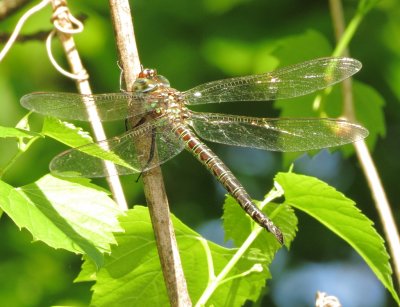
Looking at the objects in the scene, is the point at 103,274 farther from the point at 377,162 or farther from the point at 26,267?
the point at 377,162

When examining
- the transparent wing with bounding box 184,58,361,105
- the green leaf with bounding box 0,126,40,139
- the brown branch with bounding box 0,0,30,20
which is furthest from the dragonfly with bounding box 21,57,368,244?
the brown branch with bounding box 0,0,30,20

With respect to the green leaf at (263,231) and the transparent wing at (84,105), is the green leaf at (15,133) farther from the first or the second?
the green leaf at (263,231)

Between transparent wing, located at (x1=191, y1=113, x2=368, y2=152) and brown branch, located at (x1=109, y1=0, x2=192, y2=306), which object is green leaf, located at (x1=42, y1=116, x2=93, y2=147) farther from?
transparent wing, located at (x1=191, y1=113, x2=368, y2=152)

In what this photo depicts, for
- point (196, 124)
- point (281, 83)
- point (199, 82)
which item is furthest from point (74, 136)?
point (199, 82)

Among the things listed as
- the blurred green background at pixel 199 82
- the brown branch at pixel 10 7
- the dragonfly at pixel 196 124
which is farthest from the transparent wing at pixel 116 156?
the blurred green background at pixel 199 82

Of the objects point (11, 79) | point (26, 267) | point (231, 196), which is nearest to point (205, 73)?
point (11, 79)

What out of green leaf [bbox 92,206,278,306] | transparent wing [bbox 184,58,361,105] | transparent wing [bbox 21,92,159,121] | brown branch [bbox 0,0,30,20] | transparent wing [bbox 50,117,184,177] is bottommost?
green leaf [bbox 92,206,278,306]
